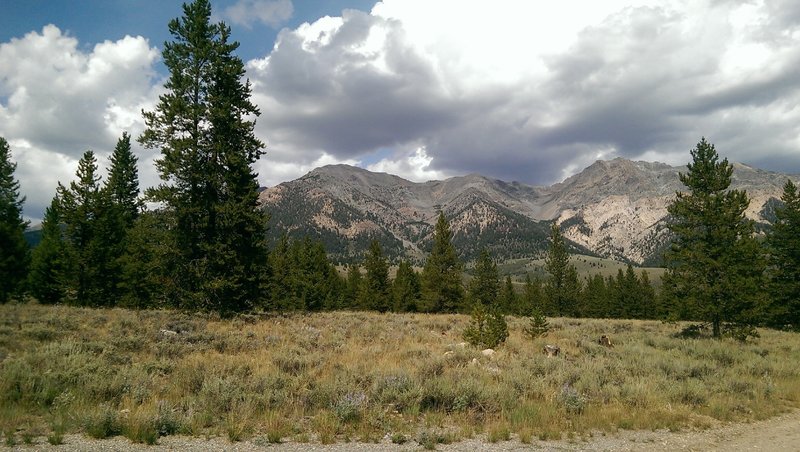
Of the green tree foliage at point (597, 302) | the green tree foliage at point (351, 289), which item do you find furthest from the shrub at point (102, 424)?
the green tree foliage at point (597, 302)

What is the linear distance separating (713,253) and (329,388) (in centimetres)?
2305

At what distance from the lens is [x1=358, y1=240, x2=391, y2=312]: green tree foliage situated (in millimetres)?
55816

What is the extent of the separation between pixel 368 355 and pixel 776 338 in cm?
2568

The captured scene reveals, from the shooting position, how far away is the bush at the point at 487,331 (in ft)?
53.1

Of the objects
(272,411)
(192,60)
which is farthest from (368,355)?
(192,60)

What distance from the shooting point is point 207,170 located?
21109 millimetres

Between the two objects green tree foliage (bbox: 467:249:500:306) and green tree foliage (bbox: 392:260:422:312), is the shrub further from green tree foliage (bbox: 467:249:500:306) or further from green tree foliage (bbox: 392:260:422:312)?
green tree foliage (bbox: 467:249:500:306)

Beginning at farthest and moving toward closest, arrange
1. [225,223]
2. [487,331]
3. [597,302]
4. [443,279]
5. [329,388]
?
[597,302] → [443,279] → [225,223] → [487,331] → [329,388]

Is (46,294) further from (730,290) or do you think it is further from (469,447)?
(730,290)

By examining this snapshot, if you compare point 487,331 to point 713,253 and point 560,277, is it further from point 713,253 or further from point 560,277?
point 560,277

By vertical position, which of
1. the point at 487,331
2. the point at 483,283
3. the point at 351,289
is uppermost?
the point at 487,331

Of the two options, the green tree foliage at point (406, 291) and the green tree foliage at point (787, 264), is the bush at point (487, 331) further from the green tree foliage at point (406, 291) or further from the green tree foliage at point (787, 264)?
the green tree foliage at point (406, 291)

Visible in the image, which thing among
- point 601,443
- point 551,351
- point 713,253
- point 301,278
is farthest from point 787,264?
point 301,278

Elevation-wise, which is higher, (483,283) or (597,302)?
(483,283)
